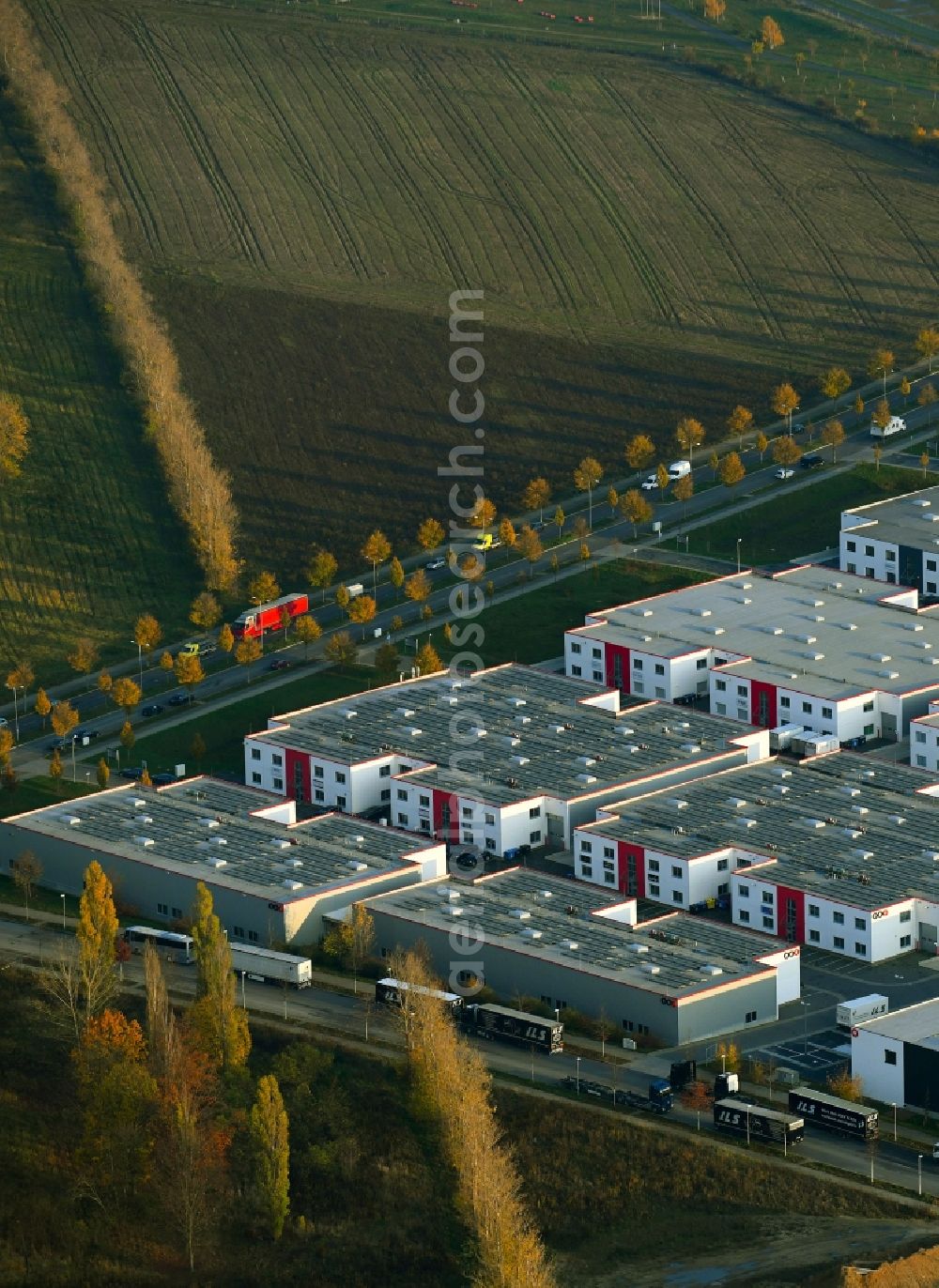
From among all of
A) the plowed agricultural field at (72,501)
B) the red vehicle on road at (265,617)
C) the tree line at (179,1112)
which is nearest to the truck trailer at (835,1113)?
the tree line at (179,1112)

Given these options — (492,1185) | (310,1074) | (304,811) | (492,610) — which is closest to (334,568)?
(492,610)

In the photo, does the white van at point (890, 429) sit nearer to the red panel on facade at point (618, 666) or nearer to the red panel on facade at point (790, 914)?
the red panel on facade at point (618, 666)

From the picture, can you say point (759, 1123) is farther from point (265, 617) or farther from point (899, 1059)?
point (265, 617)

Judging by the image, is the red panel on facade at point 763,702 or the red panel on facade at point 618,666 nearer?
the red panel on facade at point 763,702

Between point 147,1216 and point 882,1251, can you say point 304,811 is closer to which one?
point 147,1216

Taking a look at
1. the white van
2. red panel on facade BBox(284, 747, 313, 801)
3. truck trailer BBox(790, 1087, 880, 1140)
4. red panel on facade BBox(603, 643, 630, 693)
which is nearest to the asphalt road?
truck trailer BBox(790, 1087, 880, 1140)

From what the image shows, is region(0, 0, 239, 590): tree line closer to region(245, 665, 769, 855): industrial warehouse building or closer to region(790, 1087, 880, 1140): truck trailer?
region(245, 665, 769, 855): industrial warehouse building
